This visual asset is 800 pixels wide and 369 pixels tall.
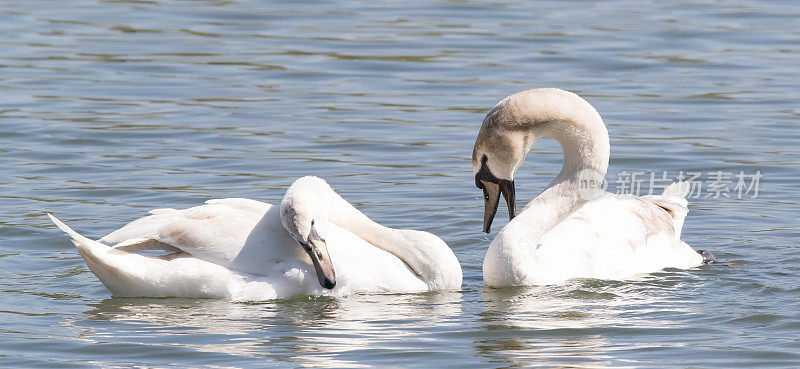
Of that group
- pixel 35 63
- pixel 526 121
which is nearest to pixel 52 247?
pixel 526 121

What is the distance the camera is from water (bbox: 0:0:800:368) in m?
8.26

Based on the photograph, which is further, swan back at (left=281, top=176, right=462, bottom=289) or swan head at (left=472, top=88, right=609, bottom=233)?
swan head at (left=472, top=88, right=609, bottom=233)

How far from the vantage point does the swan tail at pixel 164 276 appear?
29.5 ft

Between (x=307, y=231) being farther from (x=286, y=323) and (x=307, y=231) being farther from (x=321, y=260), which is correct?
(x=286, y=323)

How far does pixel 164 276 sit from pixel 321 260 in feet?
3.16

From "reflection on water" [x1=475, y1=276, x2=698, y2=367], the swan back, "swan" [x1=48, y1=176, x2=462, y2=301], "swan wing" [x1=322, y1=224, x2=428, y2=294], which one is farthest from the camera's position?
the swan back

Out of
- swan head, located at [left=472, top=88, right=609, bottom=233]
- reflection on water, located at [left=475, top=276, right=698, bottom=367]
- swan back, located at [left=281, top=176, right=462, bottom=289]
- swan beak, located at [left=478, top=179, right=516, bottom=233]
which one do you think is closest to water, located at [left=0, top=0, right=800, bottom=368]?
reflection on water, located at [left=475, top=276, right=698, bottom=367]

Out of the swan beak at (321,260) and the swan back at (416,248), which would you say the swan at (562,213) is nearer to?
the swan back at (416,248)

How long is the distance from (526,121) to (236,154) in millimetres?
4628

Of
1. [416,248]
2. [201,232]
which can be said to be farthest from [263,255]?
[416,248]

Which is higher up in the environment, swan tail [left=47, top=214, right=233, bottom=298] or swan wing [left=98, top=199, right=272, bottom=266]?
swan wing [left=98, top=199, right=272, bottom=266]

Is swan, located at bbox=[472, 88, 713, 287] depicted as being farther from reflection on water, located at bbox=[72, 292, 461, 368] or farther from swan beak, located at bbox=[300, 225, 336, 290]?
swan beak, located at bbox=[300, 225, 336, 290]

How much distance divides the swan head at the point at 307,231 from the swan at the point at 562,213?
121 centimetres

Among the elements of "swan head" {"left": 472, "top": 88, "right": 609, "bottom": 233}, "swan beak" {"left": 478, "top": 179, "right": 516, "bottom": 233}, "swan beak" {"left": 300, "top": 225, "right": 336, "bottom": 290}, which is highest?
"swan head" {"left": 472, "top": 88, "right": 609, "bottom": 233}
